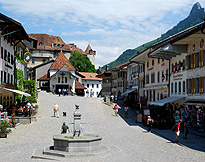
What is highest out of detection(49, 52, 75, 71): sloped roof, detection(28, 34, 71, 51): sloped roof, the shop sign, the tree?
detection(28, 34, 71, 51): sloped roof

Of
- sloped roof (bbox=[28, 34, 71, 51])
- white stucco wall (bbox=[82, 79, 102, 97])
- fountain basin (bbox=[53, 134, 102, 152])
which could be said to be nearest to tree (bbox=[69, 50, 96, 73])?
sloped roof (bbox=[28, 34, 71, 51])

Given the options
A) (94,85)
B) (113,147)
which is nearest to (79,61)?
(94,85)

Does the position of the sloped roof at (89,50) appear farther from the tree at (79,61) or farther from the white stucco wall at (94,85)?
the white stucco wall at (94,85)

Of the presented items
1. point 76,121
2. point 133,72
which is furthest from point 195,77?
point 133,72

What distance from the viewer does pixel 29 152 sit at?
1825 cm

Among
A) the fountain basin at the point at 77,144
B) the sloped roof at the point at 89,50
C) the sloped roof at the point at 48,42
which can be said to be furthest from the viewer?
the sloped roof at the point at 89,50

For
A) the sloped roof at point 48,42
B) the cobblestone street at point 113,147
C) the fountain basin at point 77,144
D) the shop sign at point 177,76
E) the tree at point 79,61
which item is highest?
the sloped roof at point 48,42

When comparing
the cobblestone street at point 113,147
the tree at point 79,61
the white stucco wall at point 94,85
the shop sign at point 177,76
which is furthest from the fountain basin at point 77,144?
the tree at point 79,61

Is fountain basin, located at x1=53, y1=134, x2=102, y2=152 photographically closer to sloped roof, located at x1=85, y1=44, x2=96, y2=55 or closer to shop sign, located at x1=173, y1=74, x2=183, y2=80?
shop sign, located at x1=173, y1=74, x2=183, y2=80

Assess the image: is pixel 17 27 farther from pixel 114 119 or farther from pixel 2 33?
pixel 114 119

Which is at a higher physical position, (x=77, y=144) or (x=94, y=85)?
(x=94, y=85)

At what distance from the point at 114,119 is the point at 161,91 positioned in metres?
8.29

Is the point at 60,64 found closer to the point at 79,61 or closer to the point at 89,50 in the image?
the point at 79,61

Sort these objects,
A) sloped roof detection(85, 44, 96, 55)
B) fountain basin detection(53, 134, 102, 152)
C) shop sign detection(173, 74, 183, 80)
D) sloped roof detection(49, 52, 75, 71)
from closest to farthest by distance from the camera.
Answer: fountain basin detection(53, 134, 102, 152) < shop sign detection(173, 74, 183, 80) < sloped roof detection(49, 52, 75, 71) < sloped roof detection(85, 44, 96, 55)
